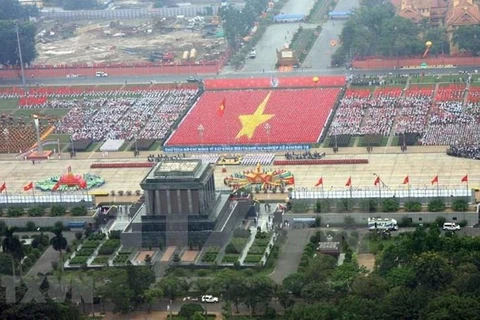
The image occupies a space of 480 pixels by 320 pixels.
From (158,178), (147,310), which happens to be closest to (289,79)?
(158,178)

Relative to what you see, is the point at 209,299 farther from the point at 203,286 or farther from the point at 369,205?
the point at 369,205

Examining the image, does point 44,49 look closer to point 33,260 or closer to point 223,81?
point 223,81

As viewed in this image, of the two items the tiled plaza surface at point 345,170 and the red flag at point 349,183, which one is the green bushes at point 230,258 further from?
the tiled plaza surface at point 345,170

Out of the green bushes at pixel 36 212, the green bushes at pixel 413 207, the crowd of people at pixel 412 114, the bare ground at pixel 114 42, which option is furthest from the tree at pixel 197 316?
the bare ground at pixel 114 42

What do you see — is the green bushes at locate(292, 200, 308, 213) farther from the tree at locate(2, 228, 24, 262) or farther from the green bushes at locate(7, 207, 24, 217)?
the green bushes at locate(7, 207, 24, 217)

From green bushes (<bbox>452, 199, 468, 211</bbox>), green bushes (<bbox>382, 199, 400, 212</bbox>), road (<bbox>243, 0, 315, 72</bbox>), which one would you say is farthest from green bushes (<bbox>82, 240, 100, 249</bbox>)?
road (<bbox>243, 0, 315, 72</bbox>)

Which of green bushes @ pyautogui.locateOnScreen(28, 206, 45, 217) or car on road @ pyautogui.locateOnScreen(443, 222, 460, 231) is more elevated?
car on road @ pyautogui.locateOnScreen(443, 222, 460, 231)
